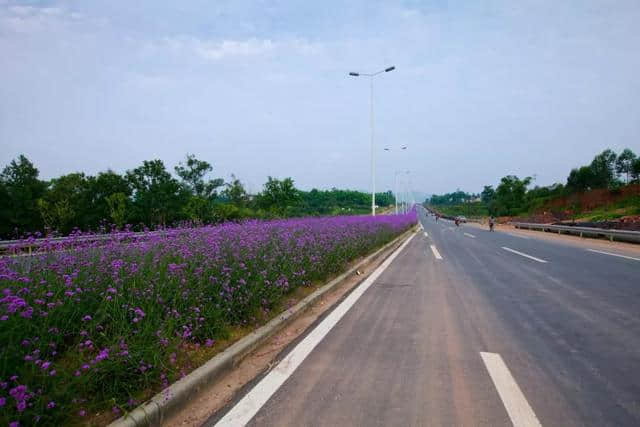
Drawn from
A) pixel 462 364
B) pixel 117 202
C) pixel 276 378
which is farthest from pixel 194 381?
pixel 117 202

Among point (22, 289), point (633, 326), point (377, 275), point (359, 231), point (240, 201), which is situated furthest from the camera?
point (240, 201)

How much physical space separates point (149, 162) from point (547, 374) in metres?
41.9

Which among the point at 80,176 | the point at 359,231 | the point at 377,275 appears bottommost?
the point at 377,275

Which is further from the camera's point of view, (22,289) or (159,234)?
(159,234)

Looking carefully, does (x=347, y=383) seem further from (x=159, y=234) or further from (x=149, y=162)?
(x=149, y=162)

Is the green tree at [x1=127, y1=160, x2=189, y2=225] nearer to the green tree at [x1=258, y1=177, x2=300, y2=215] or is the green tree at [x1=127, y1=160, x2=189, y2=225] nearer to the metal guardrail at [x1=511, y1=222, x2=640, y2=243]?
the green tree at [x1=258, y1=177, x2=300, y2=215]

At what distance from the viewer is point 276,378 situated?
339 cm

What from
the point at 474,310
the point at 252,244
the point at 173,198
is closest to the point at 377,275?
the point at 474,310

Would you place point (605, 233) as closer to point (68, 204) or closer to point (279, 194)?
point (279, 194)

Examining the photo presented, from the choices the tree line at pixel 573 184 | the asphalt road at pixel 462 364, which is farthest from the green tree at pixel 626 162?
the asphalt road at pixel 462 364

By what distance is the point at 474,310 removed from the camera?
5.75 meters

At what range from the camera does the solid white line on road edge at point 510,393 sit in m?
2.69

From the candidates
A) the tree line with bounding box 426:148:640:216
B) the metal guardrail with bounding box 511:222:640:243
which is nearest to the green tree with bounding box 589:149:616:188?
the tree line with bounding box 426:148:640:216

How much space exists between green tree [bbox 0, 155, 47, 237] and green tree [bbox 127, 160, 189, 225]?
8.04 m
